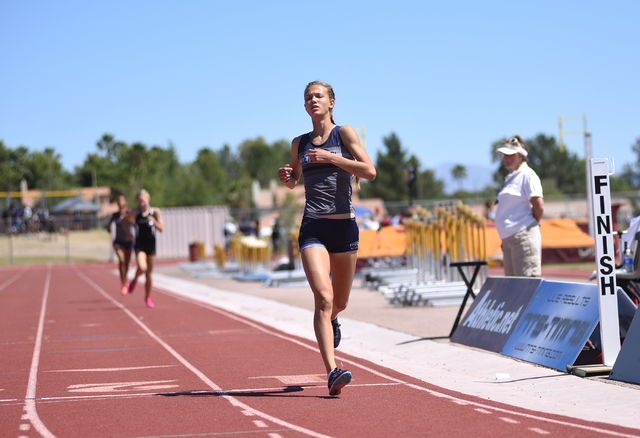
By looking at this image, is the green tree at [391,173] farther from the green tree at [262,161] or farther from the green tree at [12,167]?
the green tree at [12,167]

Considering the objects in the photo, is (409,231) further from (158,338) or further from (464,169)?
(464,169)

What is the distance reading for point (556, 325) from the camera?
Result: 22.0 feet

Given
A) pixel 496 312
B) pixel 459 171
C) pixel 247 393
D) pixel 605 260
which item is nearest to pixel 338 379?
pixel 247 393

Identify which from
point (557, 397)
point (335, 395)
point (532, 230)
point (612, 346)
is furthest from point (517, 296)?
point (335, 395)

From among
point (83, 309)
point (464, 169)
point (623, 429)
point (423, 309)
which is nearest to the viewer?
point (623, 429)

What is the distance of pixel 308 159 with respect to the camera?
553 cm

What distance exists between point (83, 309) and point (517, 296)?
9376 millimetres

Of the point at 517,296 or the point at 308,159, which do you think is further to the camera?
the point at 517,296

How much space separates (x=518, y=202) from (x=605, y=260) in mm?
1942

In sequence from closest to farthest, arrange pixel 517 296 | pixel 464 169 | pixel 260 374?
pixel 260 374
pixel 517 296
pixel 464 169

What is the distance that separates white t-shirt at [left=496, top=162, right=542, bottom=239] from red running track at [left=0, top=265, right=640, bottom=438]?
2058 millimetres

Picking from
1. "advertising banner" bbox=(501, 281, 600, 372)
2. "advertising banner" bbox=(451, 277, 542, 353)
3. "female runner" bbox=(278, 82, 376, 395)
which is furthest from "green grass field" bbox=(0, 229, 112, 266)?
"female runner" bbox=(278, 82, 376, 395)

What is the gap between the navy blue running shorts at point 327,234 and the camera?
5500 millimetres

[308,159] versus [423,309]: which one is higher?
[308,159]
